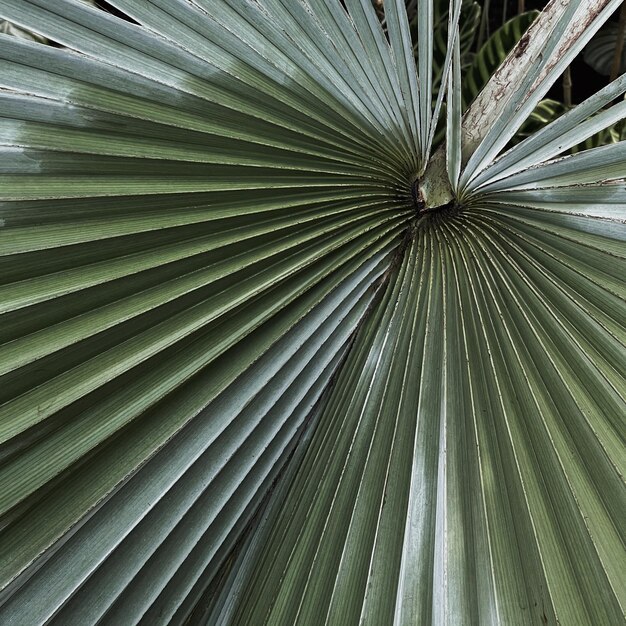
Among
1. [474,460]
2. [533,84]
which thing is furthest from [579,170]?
[474,460]

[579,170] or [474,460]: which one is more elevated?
[579,170]

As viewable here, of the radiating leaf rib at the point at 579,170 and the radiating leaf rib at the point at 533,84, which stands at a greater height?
the radiating leaf rib at the point at 533,84

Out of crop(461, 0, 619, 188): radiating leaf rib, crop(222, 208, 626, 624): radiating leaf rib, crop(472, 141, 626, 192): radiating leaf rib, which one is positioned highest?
crop(461, 0, 619, 188): radiating leaf rib

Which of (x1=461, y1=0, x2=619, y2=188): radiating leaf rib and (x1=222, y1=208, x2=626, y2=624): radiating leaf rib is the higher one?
(x1=461, y1=0, x2=619, y2=188): radiating leaf rib

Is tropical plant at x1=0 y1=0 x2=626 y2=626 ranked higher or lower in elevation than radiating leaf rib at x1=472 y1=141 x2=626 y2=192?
lower

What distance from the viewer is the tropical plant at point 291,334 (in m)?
0.49

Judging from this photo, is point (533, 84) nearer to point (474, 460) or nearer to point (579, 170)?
point (579, 170)

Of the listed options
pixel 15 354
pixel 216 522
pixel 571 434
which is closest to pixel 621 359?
pixel 571 434

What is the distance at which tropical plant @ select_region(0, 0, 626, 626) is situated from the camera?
1.60 ft

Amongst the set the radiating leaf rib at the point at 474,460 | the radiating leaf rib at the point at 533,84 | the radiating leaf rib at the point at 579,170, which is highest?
the radiating leaf rib at the point at 533,84

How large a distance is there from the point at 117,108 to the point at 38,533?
1.34ft

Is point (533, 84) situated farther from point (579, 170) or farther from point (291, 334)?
point (291, 334)

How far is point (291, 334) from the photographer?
62cm

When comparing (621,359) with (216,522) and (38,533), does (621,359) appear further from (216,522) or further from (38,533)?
(38,533)
